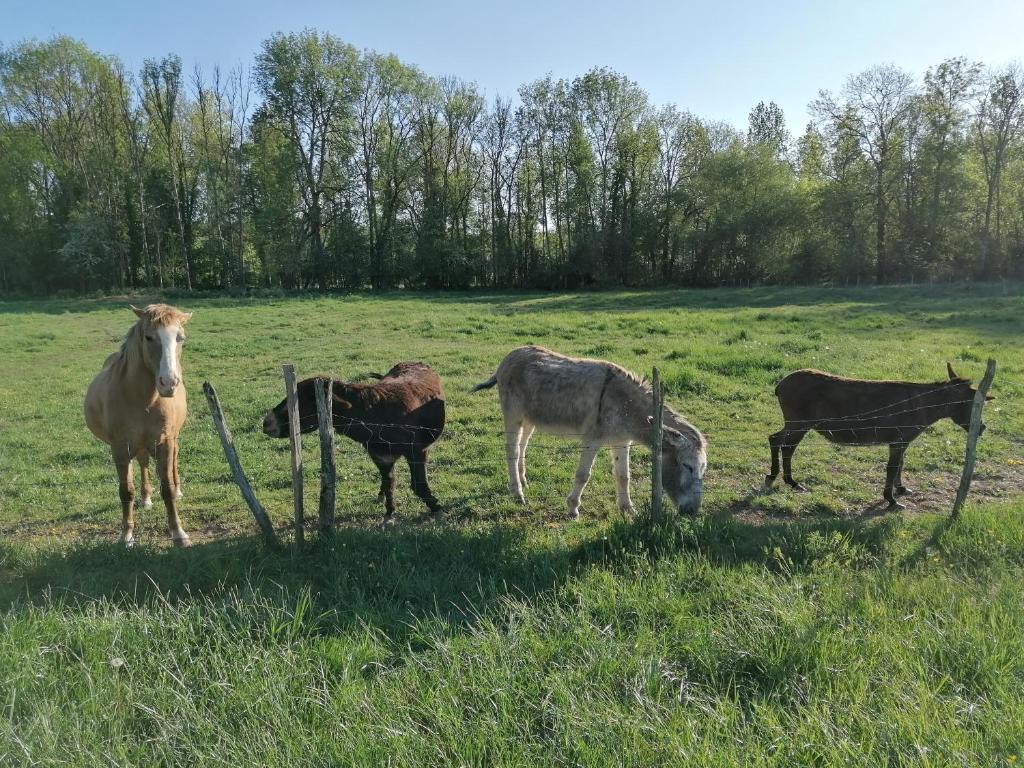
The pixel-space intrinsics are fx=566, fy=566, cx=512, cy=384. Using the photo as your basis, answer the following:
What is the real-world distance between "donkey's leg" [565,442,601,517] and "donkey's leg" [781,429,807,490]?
2654mm

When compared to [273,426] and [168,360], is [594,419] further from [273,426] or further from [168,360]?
[168,360]

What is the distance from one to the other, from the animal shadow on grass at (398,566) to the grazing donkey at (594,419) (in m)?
0.73

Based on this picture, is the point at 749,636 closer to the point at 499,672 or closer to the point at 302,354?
the point at 499,672

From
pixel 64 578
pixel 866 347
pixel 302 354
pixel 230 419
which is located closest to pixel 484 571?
pixel 64 578

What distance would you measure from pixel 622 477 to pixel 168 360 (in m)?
4.85

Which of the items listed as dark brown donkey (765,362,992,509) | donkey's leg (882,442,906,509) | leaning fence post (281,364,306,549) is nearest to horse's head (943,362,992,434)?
dark brown donkey (765,362,992,509)

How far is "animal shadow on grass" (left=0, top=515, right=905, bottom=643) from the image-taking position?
4184mm

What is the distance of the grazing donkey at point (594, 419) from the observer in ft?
19.9

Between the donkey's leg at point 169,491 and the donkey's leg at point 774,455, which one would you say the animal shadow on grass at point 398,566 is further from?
the donkey's leg at point 774,455

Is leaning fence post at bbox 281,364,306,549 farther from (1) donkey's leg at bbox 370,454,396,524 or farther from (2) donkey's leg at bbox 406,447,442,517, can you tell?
(2) donkey's leg at bbox 406,447,442,517

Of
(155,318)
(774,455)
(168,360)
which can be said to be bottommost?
(774,455)

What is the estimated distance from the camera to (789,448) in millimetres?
7367

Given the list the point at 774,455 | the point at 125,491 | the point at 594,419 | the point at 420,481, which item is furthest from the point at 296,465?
the point at 774,455

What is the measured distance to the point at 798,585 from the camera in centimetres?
423
